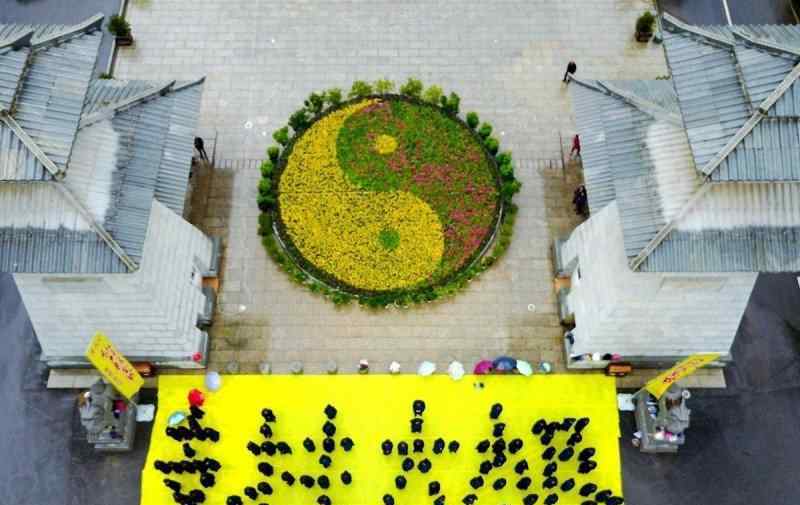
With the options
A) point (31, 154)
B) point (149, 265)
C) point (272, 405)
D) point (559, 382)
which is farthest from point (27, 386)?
point (559, 382)

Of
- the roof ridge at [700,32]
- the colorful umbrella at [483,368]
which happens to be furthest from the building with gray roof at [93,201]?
the roof ridge at [700,32]

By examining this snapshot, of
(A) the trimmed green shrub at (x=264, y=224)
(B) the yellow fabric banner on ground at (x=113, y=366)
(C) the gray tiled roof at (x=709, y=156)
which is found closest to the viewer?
(C) the gray tiled roof at (x=709, y=156)

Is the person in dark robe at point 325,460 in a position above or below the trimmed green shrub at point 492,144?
below

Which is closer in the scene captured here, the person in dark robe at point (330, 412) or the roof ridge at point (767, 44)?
the roof ridge at point (767, 44)

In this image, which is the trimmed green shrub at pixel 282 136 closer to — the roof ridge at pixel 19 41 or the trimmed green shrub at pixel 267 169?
the trimmed green shrub at pixel 267 169

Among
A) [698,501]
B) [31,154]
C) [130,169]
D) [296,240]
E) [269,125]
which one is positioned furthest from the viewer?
[269,125]

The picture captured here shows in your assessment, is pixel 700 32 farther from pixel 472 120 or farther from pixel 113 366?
pixel 113 366

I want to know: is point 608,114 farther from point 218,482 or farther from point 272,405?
point 218,482

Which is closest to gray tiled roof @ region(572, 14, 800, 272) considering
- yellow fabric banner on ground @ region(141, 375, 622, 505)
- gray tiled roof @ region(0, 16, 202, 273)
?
yellow fabric banner on ground @ region(141, 375, 622, 505)
